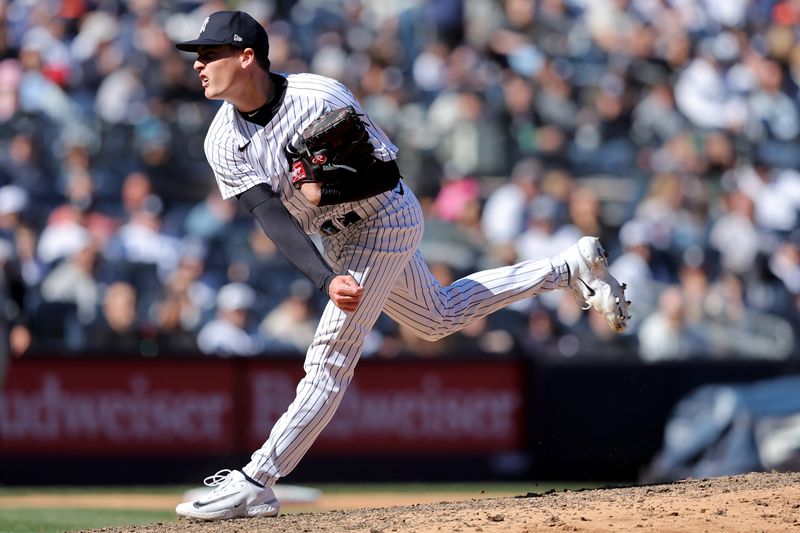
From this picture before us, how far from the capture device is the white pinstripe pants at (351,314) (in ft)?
17.3

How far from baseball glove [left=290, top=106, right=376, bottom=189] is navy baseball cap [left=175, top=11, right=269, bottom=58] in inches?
14.9

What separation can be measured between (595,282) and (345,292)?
154 centimetres

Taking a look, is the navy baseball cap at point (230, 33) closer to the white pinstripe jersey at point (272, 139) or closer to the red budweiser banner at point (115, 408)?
the white pinstripe jersey at point (272, 139)

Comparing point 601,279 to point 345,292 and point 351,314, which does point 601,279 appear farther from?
point 345,292

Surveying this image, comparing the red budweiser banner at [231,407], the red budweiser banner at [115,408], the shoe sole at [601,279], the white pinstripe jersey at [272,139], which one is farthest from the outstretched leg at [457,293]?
the red budweiser banner at [115,408]

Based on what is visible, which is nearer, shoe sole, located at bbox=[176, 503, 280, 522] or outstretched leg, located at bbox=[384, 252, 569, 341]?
shoe sole, located at bbox=[176, 503, 280, 522]

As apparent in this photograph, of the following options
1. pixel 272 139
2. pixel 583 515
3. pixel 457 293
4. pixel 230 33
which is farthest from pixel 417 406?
pixel 230 33

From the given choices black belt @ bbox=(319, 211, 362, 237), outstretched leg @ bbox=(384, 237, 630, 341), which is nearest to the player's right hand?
black belt @ bbox=(319, 211, 362, 237)

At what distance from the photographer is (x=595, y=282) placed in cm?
602

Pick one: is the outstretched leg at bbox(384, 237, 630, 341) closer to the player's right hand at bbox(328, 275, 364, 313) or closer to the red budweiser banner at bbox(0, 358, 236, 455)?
the player's right hand at bbox(328, 275, 364, 313)

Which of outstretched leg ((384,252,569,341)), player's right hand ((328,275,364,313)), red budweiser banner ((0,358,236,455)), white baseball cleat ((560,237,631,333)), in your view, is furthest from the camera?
red budweiser banner ((0,358,236,455))

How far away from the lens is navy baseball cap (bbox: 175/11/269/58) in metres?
5.06

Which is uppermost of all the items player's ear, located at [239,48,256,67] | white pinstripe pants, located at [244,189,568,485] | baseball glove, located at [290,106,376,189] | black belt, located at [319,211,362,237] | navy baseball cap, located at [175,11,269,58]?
navy baseball cap, located at [175,11,269,58]

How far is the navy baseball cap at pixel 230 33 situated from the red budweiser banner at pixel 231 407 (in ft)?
16.8
